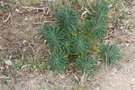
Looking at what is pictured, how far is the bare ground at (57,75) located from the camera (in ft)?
11.8

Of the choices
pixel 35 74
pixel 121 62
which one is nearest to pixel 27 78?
pixel 35 74

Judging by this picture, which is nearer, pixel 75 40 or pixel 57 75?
pixel 75 40

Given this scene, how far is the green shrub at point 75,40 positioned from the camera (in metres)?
3.53

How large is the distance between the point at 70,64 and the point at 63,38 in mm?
295

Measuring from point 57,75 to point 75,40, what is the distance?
1.40ft

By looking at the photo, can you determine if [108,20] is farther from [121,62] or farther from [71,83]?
[71,83]

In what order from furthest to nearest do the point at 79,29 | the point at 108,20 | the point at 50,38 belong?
the point at 108,20 → the point at 79,29 → the point at 50,38

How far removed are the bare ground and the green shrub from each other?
119mm

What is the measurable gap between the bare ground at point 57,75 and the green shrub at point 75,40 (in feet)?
0.39

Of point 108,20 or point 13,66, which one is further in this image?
point 108,20

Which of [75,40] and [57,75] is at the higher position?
[75,40]

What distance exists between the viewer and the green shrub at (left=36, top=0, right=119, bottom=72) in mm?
3527

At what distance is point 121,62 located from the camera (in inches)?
150

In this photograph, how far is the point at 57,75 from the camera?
3670mm
